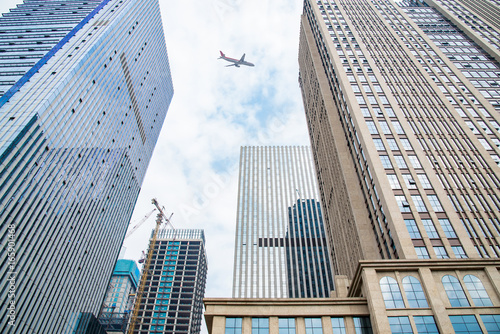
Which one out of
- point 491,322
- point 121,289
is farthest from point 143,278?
point 491,322

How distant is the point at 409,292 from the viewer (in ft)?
120

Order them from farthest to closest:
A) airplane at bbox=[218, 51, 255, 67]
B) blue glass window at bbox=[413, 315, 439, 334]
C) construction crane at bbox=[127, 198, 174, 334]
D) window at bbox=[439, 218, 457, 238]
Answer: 1. construction crane at bbox=[127, 198, 174, 334]
2. airplane at bbox=[218, 51, 255, 67]
3. window at bbox=[439, 218, 457, 238]
4. blue glass window at bbox=[413, 315, 439, 334]

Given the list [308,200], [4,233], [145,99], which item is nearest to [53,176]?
[4,233]

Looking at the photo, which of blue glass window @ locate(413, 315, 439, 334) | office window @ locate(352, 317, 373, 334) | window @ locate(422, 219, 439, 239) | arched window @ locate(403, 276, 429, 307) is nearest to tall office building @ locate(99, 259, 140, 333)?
office window @ locate(352, 317, 373, 334)

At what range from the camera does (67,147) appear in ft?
240

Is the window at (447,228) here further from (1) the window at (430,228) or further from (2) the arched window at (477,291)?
(2) the arched window at (477,291)

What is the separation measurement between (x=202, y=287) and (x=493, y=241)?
161704mm

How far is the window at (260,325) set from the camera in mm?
37375

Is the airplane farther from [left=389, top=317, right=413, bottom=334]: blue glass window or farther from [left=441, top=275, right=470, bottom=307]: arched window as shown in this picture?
[left=389, top=317, right=413, bottom=334]: blue glass window

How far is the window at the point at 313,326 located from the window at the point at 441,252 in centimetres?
1655

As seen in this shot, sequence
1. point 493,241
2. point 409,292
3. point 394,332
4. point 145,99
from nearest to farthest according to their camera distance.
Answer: point 394,332, point 409,292, point 493,241, point 145,99

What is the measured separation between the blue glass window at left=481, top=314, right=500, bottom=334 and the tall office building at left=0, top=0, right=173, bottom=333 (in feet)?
214

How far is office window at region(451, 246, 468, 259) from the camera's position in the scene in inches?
1598

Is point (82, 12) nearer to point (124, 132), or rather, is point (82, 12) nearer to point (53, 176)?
point (124, 132)
